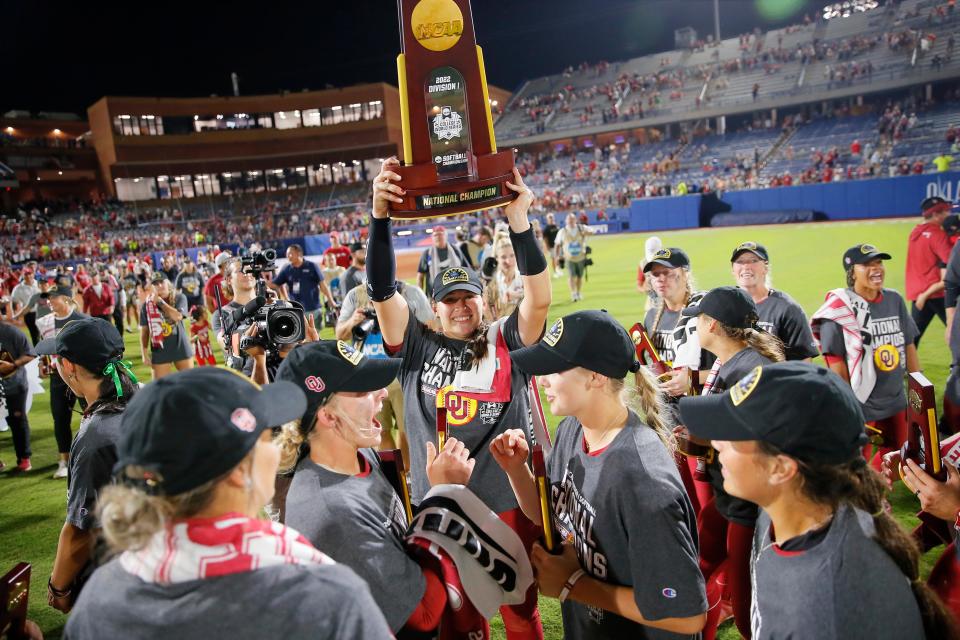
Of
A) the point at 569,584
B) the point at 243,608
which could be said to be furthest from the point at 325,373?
the point at 569,584

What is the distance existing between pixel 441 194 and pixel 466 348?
0.93 m

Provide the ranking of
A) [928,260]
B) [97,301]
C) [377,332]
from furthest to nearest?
[97,301] → [928,260] → [377,332]

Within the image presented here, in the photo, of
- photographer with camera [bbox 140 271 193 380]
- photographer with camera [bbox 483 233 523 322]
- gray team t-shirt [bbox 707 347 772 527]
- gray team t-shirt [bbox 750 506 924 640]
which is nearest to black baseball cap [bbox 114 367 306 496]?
gray team t-shirt [bbox 750 506 924 640]

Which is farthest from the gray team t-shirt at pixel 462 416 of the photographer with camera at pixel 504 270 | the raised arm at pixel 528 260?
the photographer with camera at pixel 504 270

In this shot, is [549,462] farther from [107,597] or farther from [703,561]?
[107,597]

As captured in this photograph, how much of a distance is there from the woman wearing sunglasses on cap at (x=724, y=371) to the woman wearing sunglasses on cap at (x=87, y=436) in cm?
312

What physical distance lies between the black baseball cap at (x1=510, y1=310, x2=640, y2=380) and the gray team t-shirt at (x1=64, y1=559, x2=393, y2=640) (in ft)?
4.39

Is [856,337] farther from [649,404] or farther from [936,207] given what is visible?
[936,207]

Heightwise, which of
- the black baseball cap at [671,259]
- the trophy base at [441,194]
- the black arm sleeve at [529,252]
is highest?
the trophy base at [441,194]

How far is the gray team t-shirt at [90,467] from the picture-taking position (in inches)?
118

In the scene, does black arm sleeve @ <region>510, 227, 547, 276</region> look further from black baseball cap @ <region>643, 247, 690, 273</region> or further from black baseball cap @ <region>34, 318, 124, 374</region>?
black baseball cap @ <region>34, 318, 124, 374</region>

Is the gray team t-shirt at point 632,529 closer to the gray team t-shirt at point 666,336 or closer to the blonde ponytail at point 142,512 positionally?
the blonde ponytail at point 142,512

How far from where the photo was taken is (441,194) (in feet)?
11.2

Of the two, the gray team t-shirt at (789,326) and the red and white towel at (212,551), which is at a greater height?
the red and white towel at (212,551)
